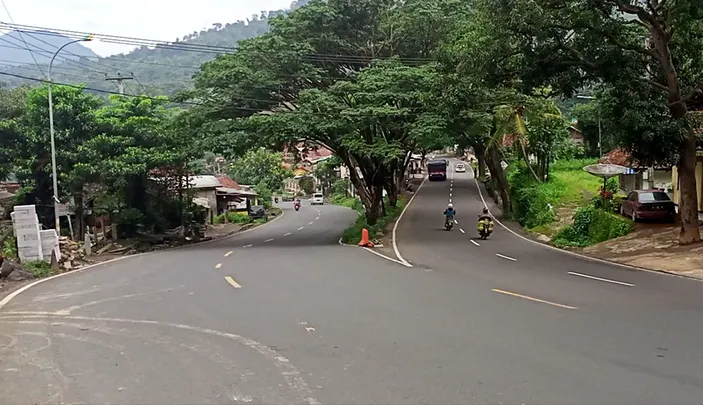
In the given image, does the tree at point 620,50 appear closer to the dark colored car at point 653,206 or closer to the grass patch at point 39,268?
the dark colored car at point 653,206

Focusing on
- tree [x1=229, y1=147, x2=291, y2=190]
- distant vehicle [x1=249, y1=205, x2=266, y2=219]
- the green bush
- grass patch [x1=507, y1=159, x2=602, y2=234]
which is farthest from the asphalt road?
tree [x1=229, y1=147, x2=291, y2=190]

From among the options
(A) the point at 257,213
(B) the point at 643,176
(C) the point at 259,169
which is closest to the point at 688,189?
(B) the point at 643,176

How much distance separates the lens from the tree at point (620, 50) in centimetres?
1923

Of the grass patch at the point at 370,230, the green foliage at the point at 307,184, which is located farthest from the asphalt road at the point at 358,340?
the green foliage at the point at 307,184

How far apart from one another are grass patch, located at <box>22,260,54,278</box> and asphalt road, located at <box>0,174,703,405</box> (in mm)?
3453

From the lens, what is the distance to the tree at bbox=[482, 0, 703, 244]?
19234 millimetres

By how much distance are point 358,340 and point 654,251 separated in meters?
15.9

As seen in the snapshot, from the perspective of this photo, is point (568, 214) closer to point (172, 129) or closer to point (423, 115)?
point (423, 115)

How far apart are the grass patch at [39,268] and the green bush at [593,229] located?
1935 cm

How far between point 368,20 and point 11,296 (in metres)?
26.4

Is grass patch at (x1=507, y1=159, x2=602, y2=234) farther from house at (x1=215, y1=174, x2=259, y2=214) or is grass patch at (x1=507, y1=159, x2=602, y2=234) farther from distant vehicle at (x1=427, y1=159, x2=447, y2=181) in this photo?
distant vehicle at (x1=427, y1=159, x2=447, y2=181)

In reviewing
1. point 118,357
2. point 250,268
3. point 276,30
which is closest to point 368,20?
point 276,30

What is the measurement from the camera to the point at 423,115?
102 ft

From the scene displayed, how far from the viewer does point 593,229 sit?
2811 centimetres
